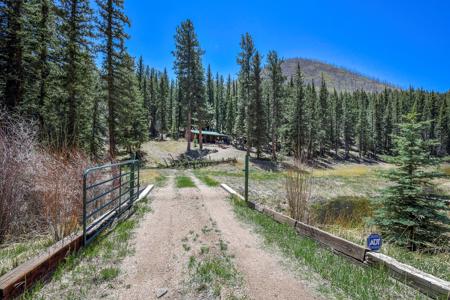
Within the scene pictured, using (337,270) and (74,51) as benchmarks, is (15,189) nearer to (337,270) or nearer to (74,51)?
(337,270)

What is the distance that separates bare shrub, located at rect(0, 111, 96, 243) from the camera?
4348 mm

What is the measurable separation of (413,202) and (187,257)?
20.1ft

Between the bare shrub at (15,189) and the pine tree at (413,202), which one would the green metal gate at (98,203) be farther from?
the pine tree at (413,202)

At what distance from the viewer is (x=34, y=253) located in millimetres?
3377

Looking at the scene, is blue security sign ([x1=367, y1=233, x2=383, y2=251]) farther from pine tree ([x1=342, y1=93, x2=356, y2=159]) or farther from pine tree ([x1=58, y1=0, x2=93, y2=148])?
pine tree ([x1=342, y1=93, x2=356, y2=159])

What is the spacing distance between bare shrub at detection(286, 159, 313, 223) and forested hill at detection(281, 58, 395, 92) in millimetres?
162716

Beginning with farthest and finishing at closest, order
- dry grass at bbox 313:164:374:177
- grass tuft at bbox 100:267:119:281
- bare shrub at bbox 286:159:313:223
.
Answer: dry grass at bbox 313:164:374:177 → bare shrub at bbox 286:159:313:223 → grass tuft at bbox 100:267:119:281

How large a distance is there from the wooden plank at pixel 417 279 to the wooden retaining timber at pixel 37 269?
4535mm

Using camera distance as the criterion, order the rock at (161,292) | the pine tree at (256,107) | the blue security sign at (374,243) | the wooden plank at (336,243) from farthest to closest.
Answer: the pine tree at (256,107), the wooden plank at (336,243), the blue security sign at (374,243), the rock at (161,292)

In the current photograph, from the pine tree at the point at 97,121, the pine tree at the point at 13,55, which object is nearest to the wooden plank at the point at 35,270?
the pine tree at the point at 13,55

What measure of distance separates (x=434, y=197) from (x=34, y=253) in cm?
881

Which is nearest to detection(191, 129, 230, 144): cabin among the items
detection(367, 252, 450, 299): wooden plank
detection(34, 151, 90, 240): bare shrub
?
detection(34, 151, 90, 240): bare shrub

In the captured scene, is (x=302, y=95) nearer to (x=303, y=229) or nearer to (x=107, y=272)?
(x=303, y=229)

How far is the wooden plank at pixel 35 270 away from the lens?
96.6 inches
